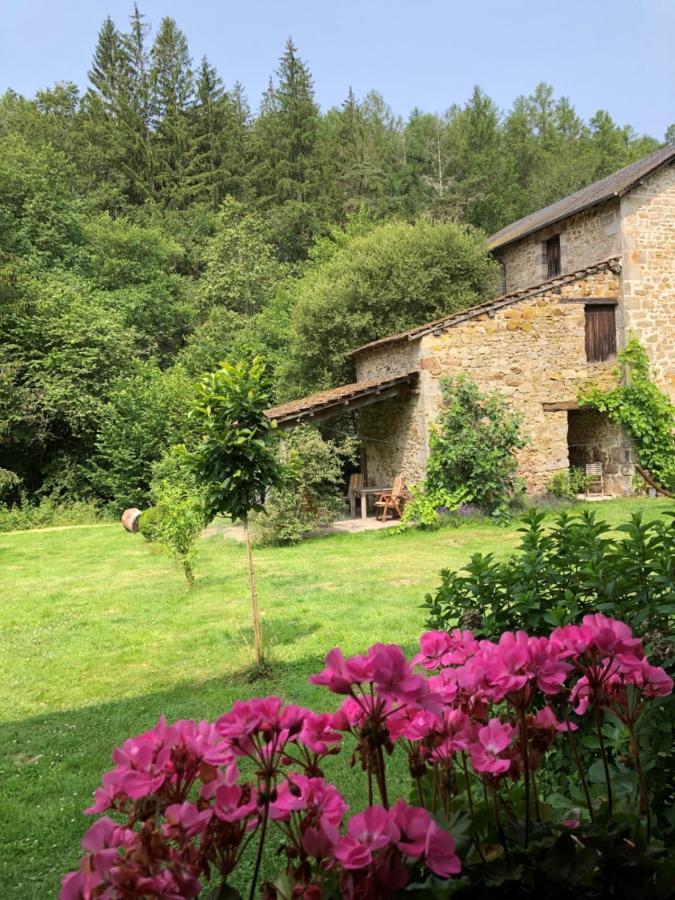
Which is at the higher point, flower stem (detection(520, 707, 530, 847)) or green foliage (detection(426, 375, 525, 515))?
green foliage (detection(426, 375, 525, 515))

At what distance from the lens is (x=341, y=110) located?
3888 centimetres

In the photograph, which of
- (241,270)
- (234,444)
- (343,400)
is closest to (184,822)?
(234,444)

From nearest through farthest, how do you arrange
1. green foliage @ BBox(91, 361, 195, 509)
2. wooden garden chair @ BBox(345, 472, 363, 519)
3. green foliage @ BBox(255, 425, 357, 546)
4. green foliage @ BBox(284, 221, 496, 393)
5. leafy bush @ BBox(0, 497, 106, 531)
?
green foliage @ BBox(255, 425, 357, 546) → wooden garden chair @ BBox(345, 472, 363, 519) → leafy bush @ BBox(0, 497, 106, 531) → green foliage @ BBox(91, 361, 195, 509) → green foliage @ BBox(284, 221, 496, 393)

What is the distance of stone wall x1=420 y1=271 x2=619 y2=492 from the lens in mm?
13461

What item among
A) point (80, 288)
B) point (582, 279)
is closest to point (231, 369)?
point (582, 279)

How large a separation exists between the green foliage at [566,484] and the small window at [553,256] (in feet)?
20.4

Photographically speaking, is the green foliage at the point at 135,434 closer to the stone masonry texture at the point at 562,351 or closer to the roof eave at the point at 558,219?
the stone masonry texture at the point at 562,351

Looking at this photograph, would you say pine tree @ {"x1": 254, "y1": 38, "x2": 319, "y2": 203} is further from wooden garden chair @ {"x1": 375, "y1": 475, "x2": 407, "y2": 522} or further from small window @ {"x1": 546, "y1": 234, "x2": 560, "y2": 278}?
wooden garden chair @ {"x1": 375, "y1": 475, "x2": 407, "y2": 522}

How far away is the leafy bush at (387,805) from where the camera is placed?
0.76 m

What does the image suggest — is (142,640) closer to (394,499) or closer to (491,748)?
(491,748)

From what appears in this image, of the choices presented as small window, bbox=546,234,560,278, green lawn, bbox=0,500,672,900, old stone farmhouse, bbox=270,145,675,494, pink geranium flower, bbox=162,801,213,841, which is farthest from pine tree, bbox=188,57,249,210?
pink geranium flower, bbox=162,801,213,841

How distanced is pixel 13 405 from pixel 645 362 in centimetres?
1715

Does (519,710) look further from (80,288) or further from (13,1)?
(80,288)

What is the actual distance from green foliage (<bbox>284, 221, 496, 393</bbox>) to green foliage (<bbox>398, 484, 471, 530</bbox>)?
7.57 meters
